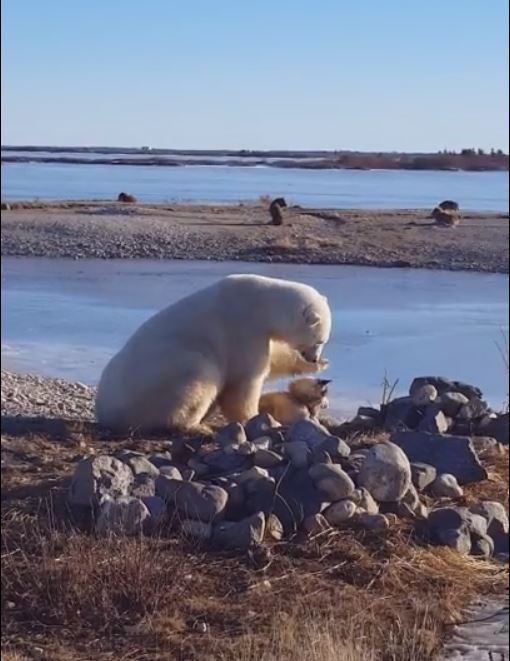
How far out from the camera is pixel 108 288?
2047 cm

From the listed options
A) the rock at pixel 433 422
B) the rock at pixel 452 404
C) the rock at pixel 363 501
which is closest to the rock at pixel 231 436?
the rock at pixel 363 501

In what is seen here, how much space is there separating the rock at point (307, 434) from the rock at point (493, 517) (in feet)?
2.97

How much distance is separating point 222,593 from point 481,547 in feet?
5.22

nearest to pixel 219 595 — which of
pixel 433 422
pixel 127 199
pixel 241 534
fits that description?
A: pixel 241 534

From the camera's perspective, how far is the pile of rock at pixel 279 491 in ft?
20.2

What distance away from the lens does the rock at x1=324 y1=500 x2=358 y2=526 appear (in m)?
6.42

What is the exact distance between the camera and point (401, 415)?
28.2ft

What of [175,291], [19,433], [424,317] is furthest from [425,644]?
[175,291]

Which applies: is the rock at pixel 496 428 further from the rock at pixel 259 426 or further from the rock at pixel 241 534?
the rock at pixel 241 534

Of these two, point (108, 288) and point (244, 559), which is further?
point (108, 288)

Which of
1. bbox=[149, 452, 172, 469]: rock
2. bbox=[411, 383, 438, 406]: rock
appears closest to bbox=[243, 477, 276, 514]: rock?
bbox=[149, 452, 172, 469]: rock

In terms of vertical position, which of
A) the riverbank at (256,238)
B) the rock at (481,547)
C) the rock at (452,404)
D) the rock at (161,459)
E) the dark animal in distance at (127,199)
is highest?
the dark animal in distance at (127,199)

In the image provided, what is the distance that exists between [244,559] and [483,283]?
1790 centimetres

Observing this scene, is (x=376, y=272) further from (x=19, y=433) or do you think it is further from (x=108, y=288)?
(x=19, y=433)
